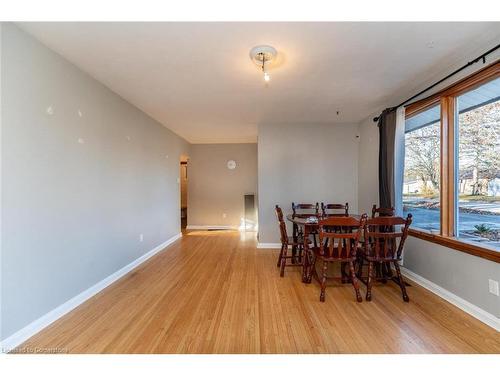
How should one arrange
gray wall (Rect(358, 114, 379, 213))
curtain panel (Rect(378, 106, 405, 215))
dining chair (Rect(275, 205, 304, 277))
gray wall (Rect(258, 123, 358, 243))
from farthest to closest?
1. gray wall (Rect(258, 123, 358, 243))
2. gray wall (Rect(358, 114, 379, 213))
3. dining chair (Rect(275, 205, 304, 277))
4. curtain panel (Rect(378, 106, 405, 215))

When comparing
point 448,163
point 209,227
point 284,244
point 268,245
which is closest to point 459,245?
point 448,163

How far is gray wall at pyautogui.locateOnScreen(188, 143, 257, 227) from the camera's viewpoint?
695 centimetres

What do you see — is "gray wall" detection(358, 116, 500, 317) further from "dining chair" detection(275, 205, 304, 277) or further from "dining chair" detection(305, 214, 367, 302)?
"dining chair" detection(275, 205, 304, 277)

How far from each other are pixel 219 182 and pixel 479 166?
5594 millimetres

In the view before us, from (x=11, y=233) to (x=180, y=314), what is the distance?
4.79ft

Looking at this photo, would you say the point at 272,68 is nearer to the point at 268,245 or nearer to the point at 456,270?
the point at 456,270

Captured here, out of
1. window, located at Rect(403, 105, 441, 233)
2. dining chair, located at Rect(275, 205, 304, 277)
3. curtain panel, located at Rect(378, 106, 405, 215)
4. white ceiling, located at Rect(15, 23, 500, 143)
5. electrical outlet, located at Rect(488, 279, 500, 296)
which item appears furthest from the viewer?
dining chair, located at Rect(275, 205, 304, 277)

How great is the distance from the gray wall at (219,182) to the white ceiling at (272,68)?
10.7ft

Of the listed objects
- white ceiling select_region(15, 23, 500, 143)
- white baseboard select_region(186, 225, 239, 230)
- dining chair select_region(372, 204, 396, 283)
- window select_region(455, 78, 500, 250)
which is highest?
white ceiling select_region(15, 23, 500, 143)

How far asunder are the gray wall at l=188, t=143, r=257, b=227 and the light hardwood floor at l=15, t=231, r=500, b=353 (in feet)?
12.4

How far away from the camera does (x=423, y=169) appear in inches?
121

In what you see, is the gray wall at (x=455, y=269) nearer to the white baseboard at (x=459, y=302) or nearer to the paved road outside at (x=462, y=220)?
the white baseboard at (x=459, y=302)

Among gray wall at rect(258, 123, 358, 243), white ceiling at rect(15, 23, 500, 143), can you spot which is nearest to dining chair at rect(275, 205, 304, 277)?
gray wall at rect(258, 123, 358, 243)
